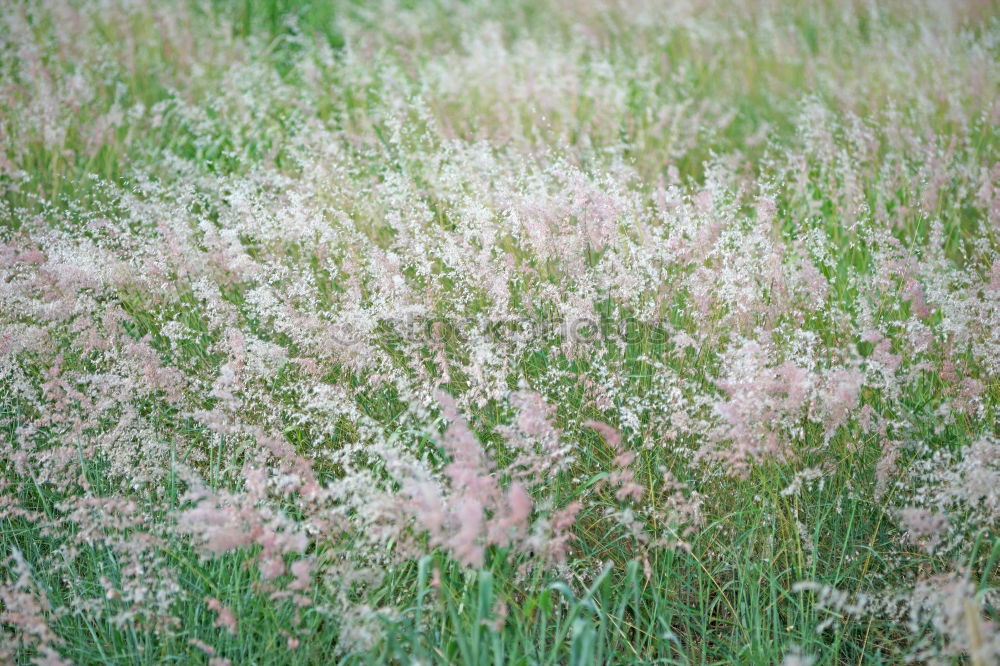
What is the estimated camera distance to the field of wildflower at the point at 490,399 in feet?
6.34

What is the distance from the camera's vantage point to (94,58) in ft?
15.8

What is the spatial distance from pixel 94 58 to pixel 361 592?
404 centimetres

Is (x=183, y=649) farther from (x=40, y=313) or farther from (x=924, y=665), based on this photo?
(x=924, y=665)

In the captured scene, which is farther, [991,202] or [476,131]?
[476,131]

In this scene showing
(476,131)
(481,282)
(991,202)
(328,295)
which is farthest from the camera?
(476,131)

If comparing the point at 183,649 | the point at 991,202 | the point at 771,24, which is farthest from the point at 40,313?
the point at 771,24

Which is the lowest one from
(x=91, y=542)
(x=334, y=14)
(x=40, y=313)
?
(x=91, y=542)

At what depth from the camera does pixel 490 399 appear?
2.63 m

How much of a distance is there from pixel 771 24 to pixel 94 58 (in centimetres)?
460

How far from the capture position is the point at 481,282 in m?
→ 2.80

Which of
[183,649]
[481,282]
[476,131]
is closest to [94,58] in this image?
[476,131]

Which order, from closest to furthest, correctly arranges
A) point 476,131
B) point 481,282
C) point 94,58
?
point 481,282
point 476,131
point 94,58

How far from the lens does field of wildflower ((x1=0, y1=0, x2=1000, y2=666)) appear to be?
6.34ft

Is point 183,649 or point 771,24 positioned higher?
point 771,24
